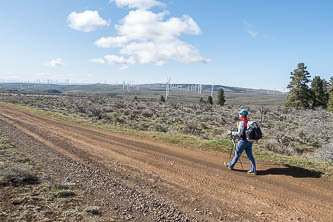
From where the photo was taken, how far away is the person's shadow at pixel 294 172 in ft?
24.7

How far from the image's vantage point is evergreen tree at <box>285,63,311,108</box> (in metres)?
42.2

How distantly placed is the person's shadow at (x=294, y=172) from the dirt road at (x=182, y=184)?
32 mm

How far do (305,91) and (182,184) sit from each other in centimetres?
4522

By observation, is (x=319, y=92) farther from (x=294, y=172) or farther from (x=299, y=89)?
(x=294, y=172)

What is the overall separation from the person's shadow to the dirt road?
0.03 meters

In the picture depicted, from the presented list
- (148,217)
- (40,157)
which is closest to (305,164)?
(148,217)

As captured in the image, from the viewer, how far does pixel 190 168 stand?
7.97 metres

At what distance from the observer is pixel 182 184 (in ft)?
21.6

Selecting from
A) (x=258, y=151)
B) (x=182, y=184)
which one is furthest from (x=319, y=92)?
(x=182, y=184)

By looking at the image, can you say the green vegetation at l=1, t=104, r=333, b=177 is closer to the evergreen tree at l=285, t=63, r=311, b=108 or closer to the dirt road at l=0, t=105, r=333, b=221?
the dirt road at l=0, t=105, r=333, b=221

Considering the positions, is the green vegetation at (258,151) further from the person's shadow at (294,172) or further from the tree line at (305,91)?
the tree line at (305,91)

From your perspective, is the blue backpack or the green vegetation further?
the green vegetation

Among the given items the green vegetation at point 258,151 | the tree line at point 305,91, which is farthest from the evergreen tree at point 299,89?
the green vegetation at point 258,151

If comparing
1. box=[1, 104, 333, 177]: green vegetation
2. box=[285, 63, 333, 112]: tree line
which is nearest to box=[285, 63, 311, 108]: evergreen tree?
box=[285, 63, 333, 112]: tree line
